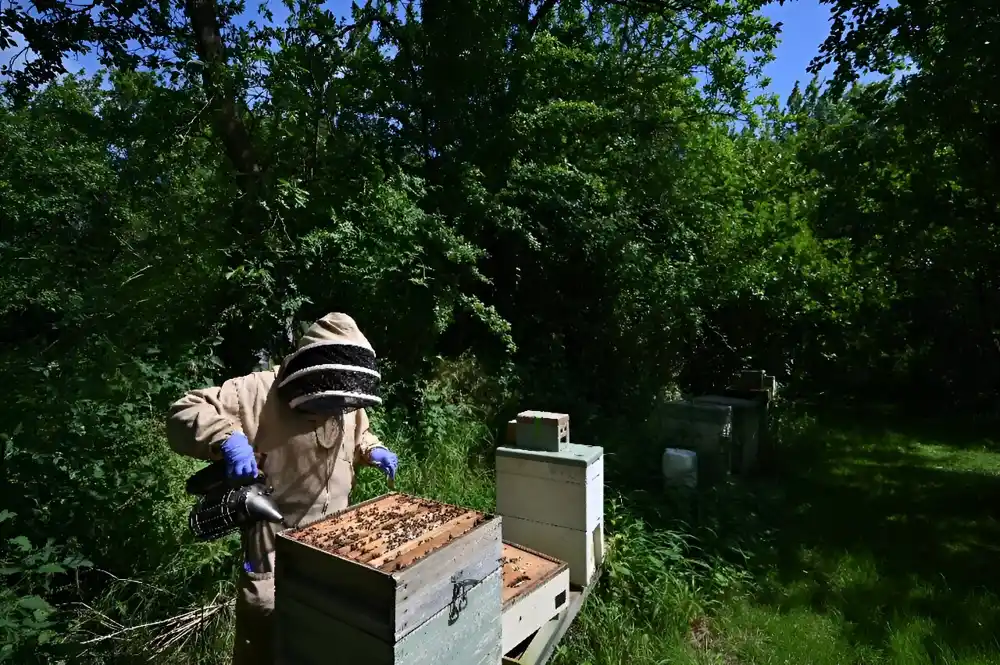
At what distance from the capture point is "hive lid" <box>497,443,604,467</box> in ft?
10.5

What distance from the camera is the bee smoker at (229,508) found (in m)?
2.12

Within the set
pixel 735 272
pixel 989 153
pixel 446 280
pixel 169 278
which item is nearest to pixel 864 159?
pixel 989 153

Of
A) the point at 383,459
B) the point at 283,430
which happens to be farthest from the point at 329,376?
the point at 383,459

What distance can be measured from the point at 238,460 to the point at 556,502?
174 cm

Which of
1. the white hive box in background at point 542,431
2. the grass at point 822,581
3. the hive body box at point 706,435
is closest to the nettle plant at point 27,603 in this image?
the white hive box in background at point 542,431

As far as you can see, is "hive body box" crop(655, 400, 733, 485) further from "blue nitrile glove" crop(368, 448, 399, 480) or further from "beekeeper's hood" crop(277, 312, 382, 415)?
"beekeeper's hood" crop(277, 312, 382, 415)

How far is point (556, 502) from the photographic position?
332 cm

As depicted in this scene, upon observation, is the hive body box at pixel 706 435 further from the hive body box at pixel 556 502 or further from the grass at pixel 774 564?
the hive body box at pixel 556 502

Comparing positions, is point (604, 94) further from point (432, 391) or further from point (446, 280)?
point (432, 391)

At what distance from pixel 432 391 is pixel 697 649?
330 centimetres

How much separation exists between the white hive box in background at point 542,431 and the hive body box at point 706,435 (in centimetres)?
264

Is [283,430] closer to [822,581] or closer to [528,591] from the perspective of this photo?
[528,591]

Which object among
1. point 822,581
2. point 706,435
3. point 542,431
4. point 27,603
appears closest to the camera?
point 27,603

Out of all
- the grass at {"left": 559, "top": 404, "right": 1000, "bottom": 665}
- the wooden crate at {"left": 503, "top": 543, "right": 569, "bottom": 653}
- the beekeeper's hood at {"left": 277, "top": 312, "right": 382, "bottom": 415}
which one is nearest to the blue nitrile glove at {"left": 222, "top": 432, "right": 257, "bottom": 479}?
the beekeeper's hood at {"left": 277, "top": 312, "right": 382, "bottom": 415}
